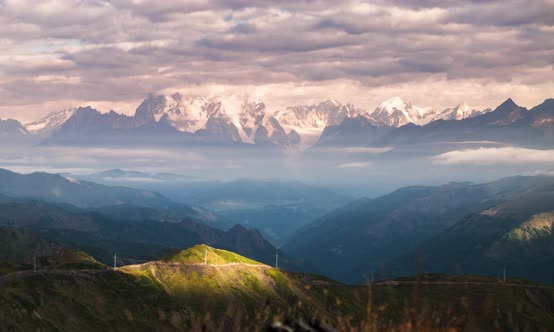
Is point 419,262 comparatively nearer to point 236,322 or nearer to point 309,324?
Answer: point 309,324

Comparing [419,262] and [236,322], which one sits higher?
[419,262]

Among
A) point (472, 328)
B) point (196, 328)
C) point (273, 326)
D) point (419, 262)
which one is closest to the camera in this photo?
point (273, 326)

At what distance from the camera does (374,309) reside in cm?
1773

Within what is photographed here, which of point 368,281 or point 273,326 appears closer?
point 273,326

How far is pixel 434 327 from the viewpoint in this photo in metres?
16.2

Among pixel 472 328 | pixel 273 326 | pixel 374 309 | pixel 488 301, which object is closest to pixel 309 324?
pixel 273 326

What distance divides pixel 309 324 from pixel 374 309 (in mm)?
5713

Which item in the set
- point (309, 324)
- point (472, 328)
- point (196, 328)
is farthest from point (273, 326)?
point (472, 328)

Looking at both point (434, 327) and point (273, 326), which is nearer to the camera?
point (273, 326)

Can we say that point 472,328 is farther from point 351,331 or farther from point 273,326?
point 273,326

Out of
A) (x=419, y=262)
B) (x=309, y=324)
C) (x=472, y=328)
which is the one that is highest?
(x=419, y=262)

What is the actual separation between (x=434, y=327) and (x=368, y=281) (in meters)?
1.97

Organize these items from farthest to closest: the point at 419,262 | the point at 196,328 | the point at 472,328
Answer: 1. the point at 472,328
2. the point at 196,328
3. the point at 419,262

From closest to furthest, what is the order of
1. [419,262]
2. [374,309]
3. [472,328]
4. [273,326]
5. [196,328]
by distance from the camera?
1. [273,326]
2. [419,262]
3. [196,328]
4. [374,309]
5. [472,328]
